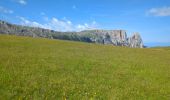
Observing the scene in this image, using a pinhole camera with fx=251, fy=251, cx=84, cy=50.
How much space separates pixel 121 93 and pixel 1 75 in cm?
874

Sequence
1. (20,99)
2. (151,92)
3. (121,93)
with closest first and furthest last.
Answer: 1. (20,99)
2. (121,93)
3. (151,92)

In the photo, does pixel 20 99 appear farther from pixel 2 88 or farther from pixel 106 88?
pixel 106 88

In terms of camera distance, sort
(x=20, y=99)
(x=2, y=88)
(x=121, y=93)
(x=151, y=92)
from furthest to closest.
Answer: (x=151, y=92), (x=121, y=93), (x=2, y=88), (x=20, y=99)

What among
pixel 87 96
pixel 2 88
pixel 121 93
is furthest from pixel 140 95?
pixel 2 88

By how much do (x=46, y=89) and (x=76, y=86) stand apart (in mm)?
2623

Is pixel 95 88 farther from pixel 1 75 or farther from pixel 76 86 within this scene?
pixel 1 75

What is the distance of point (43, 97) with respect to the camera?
14.5m

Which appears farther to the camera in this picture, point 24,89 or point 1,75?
point 1,75

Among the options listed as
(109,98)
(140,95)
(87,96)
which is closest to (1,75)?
(87,96)

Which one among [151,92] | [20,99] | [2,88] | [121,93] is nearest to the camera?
[20,99]

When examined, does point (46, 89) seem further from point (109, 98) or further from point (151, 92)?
point (151, 92)

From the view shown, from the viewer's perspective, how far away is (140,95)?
17719 millimetres

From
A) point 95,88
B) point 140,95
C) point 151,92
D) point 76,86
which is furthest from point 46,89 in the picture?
point 151,92

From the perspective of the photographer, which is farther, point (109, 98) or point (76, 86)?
point (76, 86)
